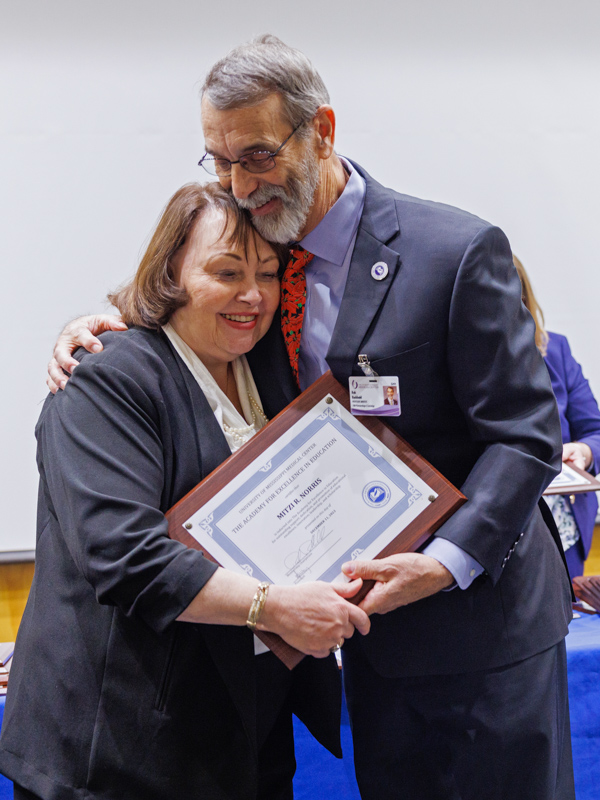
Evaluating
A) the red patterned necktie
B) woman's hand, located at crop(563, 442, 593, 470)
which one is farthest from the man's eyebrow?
woman's hand, located at crop(563, 442, 593, 470)

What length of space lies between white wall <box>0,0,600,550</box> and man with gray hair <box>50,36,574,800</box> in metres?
1.72

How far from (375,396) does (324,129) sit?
1.92 feet

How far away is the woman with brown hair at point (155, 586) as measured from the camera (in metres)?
1.26

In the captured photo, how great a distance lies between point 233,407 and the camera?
59.6 inches

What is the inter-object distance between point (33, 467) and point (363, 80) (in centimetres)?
226

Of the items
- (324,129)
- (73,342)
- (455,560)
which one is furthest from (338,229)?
(455,560)

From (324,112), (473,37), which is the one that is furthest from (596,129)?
(324,112)

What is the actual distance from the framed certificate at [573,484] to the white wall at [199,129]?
1.47 meters

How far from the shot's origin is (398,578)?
1330 millimetres

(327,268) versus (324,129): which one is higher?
(324,129)

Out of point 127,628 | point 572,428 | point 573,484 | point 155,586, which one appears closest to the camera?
point 155,586

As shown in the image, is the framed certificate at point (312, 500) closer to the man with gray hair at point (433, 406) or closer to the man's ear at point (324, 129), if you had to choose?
the man with gray hair at point (433, 406)

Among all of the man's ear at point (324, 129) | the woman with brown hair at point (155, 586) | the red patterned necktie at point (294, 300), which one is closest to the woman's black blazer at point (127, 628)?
the woman with brown hair at point (155, 586)
